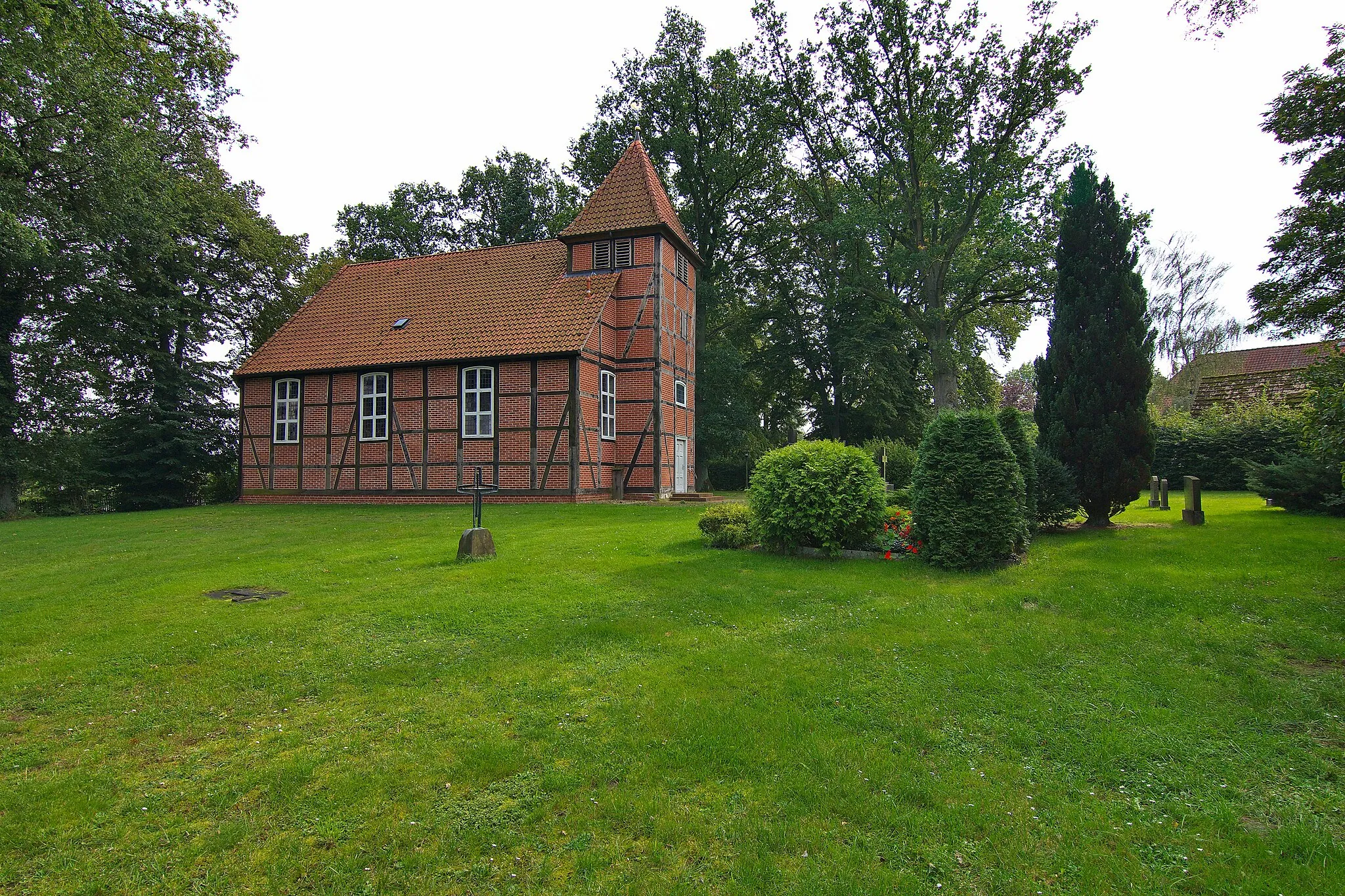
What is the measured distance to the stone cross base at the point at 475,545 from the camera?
9.64 m

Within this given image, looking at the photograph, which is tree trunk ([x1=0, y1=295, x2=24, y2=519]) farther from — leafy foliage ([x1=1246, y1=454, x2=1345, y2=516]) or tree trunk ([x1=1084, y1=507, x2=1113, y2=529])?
leafy foliage ([x1=1246, y1=454, x2=1345, y2=516])

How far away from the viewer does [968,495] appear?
8.62 m

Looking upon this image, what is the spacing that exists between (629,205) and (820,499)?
657 inches

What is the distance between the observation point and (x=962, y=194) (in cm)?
2352

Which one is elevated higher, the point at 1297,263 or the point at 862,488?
the point at 1297,263

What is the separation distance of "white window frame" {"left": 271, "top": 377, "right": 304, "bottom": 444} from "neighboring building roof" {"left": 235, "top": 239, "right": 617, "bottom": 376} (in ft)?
1.96

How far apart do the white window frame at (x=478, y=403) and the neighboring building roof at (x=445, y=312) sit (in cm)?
64

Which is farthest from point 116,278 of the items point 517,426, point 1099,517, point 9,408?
point 1099,517

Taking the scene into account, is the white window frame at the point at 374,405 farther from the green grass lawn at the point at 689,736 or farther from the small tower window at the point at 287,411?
the green grass lawn at the point at 689,736

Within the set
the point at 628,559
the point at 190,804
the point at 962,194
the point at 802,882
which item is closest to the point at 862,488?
the point at 628,559

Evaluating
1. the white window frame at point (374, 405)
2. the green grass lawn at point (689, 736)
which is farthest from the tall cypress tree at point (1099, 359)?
the white window frame at point (374, 405)

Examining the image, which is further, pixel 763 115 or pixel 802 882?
pixel 763 115

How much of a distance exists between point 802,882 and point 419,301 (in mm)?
24294

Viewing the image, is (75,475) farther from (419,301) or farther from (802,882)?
(802,882)
